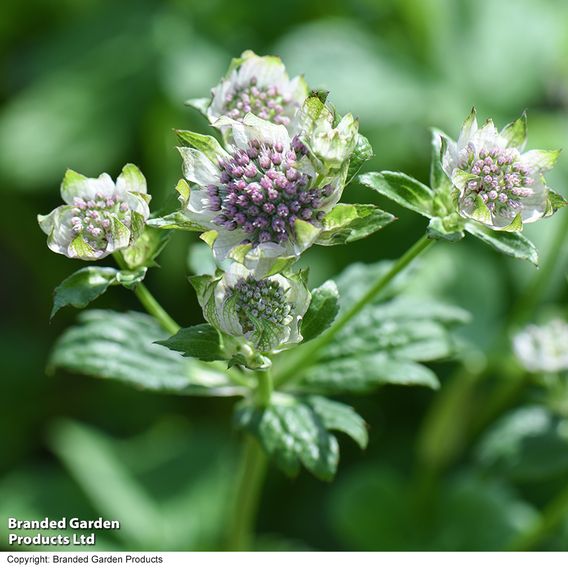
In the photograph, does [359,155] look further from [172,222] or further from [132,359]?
[132,359]

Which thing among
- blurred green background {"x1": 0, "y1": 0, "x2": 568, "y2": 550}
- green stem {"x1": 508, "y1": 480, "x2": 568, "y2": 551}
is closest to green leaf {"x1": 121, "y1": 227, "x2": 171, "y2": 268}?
green stem {"x1": 508, "y1": 480, "x2": 568, "y2": 551}

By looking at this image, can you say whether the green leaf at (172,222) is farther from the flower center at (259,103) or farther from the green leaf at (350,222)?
the flower center at (259,103)

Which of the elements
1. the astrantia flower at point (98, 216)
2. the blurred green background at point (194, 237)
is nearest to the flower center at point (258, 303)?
the astrantia flower at point (98, 216)
